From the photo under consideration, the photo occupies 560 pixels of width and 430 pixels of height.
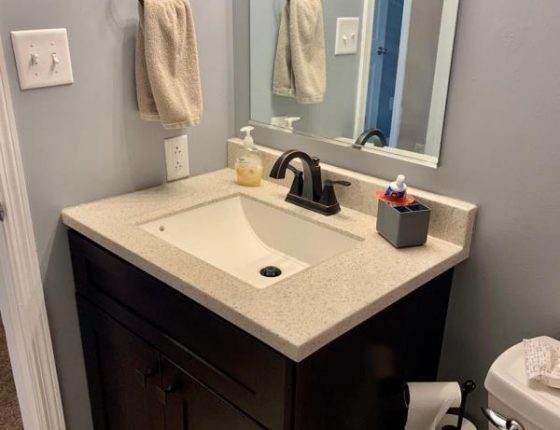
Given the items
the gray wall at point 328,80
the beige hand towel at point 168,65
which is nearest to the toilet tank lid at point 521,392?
the gray wall at point 328,80

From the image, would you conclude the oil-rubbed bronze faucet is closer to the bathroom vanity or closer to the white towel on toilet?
the bathroom vanity

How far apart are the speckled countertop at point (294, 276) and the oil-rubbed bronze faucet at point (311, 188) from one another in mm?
23

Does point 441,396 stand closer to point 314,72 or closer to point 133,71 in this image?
point 314,72

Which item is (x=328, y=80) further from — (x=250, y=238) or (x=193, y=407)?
(x=193, y=407)

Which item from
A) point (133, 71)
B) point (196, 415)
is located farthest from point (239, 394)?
point (133, 71)

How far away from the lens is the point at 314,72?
1428 mm

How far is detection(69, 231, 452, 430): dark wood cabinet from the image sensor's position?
36.3 inches

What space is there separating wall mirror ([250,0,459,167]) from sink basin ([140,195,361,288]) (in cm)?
23

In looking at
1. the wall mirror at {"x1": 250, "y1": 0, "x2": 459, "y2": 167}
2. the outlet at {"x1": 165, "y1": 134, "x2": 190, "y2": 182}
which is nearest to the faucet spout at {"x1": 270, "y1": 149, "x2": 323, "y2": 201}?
the wall mirror at {"x1": 250, "y1": 0, "x2": 459, "y2": 167}

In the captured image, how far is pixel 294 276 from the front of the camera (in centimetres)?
101

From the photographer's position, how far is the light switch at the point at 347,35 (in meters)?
1.31

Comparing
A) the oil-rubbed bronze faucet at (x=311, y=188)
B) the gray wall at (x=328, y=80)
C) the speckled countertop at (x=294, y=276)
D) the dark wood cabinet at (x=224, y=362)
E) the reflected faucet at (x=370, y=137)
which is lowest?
the dark wood cabinet at (x=224, y=362)

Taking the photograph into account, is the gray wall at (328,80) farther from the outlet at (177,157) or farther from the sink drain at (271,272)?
the sink drain at (271,272)

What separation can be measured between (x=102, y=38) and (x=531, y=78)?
90 cm
